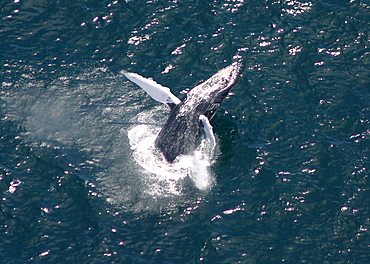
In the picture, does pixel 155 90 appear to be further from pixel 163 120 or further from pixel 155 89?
pixel 163 120

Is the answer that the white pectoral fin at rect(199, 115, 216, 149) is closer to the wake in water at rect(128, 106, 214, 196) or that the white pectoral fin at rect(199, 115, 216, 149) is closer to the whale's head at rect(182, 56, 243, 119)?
the whale's head at rect(182, 56, 243, 119)

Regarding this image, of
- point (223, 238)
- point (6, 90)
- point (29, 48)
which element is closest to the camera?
point (223, 238)

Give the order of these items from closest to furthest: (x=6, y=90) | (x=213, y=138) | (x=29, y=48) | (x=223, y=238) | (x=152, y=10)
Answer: (x=223, y=238), (x=213, y=138), (x=6, y=90), (x=29, y=48), (x=152, y=10)

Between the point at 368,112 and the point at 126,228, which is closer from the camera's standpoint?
the point at 126,228

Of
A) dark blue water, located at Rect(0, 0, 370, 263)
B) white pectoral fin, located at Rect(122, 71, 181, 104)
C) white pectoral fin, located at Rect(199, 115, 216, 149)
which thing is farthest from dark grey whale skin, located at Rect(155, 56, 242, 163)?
dark blue water, located at Rect(0, 0, 370, 263)

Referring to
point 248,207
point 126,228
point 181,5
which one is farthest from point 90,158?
point 181,5

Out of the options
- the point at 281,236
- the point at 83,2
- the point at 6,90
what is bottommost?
the point at 281,236

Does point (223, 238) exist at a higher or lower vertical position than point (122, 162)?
lower

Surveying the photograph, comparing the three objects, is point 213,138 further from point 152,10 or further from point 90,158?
point 152,10

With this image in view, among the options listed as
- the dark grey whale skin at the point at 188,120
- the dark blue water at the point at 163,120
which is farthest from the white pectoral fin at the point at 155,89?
the dark blue water at the point at 163,120
